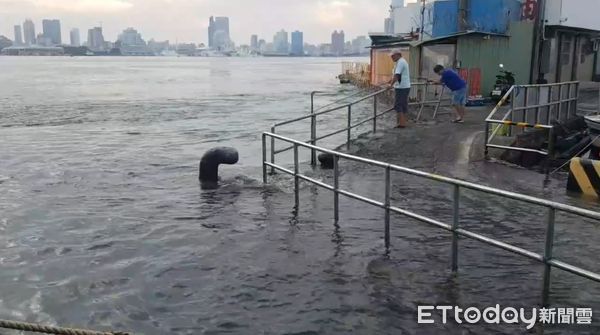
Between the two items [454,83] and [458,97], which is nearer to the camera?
[454,83]

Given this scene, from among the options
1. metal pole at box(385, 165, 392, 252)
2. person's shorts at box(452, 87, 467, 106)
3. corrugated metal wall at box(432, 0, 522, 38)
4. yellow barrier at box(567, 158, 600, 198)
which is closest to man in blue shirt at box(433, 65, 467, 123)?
person's shorts at box(452, 87, 467, 106)

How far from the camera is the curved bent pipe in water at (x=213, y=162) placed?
9.94 meters

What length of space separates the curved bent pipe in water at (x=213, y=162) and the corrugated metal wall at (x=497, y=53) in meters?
13.2

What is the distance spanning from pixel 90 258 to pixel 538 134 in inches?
402

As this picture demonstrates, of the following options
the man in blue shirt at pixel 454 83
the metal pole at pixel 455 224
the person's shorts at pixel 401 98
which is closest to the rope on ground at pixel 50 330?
the metal pole at pixel 455 224

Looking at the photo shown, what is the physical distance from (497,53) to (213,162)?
14.2 meters

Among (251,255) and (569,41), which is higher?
(569,41)

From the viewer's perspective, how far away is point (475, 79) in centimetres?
2047

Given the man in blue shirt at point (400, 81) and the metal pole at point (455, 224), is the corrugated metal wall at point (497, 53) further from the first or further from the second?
the metal pole at point (455, 224)

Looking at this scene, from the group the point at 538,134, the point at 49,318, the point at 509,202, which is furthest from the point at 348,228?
the point at 538,134

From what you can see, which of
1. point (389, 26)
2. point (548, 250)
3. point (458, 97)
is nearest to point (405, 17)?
point (389, 26)

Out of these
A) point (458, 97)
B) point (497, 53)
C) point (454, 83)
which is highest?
point (497, 53)

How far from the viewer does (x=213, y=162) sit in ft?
32.9

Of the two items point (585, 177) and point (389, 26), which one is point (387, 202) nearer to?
point (585, 177)
